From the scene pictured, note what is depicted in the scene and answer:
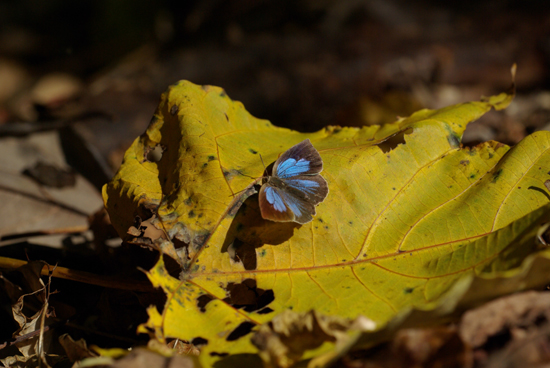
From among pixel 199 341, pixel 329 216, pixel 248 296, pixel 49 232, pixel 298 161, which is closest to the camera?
pixel 199 341

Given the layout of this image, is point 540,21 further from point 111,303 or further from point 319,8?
point 111,303

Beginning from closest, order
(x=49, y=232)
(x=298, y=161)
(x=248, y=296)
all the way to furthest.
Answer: (x=248, y=296) < (x=298, y=161) < (x=49, y=232)

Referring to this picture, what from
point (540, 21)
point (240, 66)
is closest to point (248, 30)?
point (240, 66)

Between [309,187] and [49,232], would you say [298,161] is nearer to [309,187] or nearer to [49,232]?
[309,187]

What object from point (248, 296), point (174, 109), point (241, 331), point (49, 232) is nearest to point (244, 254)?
point (248, 296)

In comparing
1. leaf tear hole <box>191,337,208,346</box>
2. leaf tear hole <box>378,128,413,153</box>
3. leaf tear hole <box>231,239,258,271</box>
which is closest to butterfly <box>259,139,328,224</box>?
leaf tear hole <box>231,239,258,271</box>

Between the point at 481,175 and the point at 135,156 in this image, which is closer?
the point at 481,175
